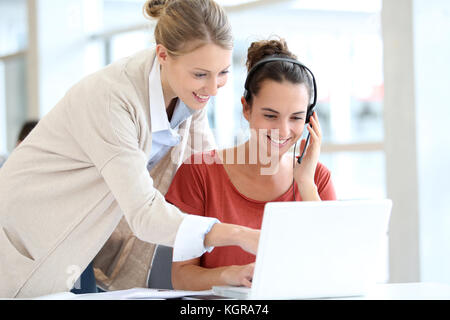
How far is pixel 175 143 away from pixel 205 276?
0.38m

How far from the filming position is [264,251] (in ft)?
3.88

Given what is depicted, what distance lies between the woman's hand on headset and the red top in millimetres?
67

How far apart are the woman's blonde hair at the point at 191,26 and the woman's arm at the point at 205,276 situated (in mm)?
511

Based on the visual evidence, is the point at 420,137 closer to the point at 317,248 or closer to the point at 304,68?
the point at 304,68

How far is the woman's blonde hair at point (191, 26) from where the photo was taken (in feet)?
4.97

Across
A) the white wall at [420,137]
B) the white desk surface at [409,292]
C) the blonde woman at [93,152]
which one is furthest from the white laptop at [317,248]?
the white wall at [420,137]

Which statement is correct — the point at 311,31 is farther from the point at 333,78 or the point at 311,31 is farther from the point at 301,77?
the point at 301,77

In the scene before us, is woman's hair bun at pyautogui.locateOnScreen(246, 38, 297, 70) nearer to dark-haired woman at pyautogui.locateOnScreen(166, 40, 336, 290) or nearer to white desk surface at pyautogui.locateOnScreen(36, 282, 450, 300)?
dark-haired woman at pyautogui.locateOnScreen(166, 40, 336, 290)

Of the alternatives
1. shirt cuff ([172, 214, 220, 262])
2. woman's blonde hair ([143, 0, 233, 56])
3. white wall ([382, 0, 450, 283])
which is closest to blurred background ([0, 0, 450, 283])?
white wall ([382, 0, 450, 283])

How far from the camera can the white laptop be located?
1177mm

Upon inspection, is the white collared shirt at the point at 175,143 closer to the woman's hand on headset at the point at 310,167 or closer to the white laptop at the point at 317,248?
the white laptop at the point at 317,248

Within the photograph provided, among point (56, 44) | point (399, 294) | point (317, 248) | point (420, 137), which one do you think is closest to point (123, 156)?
point (317, 248)

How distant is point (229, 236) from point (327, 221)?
0.23 m

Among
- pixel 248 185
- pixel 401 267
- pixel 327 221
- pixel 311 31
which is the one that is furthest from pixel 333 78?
pixel 327 221
